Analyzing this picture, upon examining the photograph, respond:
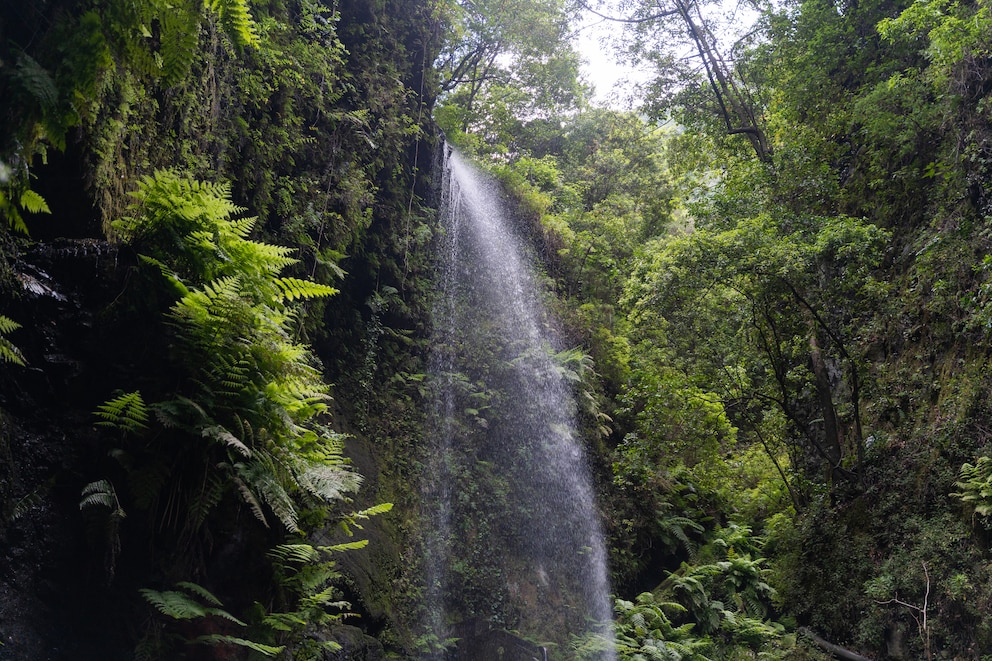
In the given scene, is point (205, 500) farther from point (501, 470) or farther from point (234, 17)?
point (501, 470)

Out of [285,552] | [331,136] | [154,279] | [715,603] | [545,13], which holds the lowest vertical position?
[715,603]

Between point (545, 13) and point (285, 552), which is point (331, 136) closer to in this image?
point (285, 552)

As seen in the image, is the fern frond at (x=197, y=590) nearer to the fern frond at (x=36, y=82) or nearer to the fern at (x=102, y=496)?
the fern at (x=102, y=496)

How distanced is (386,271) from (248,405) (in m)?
5.95

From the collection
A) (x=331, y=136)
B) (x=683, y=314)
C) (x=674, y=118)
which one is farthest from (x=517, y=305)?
(x=674, y=118)

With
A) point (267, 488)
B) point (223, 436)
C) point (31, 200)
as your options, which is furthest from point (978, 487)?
point (31, 200)

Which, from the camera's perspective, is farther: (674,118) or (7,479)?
(674,118)

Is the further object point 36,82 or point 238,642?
point 238,642

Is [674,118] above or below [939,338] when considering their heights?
above

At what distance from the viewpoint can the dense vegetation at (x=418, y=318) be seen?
10.5 ft

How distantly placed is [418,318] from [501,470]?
2752 mm

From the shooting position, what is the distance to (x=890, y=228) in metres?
10.3

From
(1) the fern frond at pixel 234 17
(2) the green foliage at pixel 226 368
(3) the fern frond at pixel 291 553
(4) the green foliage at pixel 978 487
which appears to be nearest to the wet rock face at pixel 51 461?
(2) the green foliage at pixel 226 368

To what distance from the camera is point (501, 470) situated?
9.77 metres
